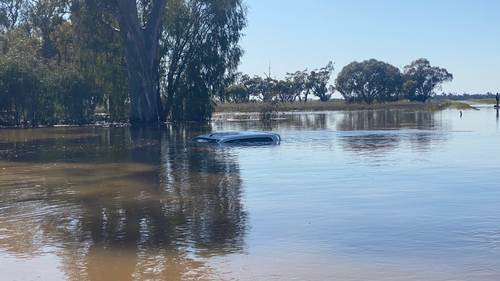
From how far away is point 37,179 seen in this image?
50.9 ft

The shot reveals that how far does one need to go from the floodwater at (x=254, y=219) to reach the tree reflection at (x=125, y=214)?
0.04 m

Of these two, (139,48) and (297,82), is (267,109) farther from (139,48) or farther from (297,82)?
(297,82)

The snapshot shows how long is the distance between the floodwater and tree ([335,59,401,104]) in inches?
4514

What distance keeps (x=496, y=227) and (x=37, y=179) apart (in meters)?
11.5

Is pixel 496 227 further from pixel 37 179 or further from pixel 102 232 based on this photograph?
pixel 37 179

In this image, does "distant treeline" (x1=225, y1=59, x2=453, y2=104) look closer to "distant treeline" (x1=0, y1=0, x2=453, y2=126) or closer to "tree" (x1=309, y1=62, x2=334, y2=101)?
"tree" (x1=309, y1=62, x2=334, y2=101)

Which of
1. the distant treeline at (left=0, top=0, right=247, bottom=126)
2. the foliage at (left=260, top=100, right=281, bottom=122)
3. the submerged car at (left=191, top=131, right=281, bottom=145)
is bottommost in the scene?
the submerged car at (left=191, top=131, right=281, bottom=145)

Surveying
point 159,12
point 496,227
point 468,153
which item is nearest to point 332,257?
point 496,227

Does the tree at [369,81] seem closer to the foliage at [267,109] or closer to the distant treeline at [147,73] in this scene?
the foliage at [267,109]

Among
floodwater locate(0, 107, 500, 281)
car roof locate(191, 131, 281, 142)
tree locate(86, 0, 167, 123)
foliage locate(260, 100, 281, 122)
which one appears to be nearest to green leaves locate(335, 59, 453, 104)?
foliage locate(260, 100, 281, 122)

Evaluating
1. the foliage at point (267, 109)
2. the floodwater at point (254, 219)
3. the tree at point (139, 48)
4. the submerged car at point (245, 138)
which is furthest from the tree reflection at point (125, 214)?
the foliage at point (267, 109)

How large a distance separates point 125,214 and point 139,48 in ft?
130

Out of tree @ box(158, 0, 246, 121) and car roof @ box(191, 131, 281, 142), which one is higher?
tree @ box(158, 0, 246, 121)

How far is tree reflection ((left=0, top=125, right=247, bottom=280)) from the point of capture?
749cm
